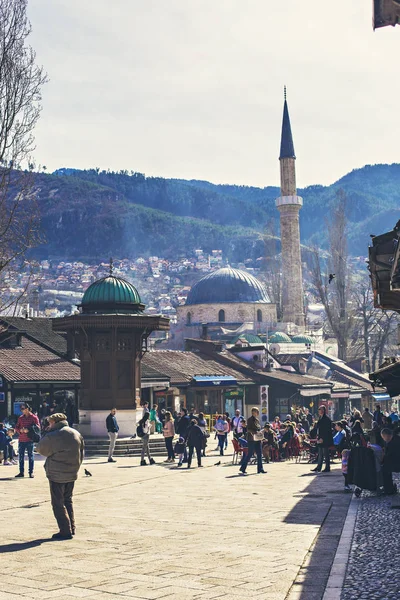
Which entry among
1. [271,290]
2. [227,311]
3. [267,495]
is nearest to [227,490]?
[267,495]

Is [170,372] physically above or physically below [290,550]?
above

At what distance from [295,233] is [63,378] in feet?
159

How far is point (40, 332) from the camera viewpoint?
3444 cm

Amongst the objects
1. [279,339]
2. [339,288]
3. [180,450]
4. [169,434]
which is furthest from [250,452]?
[279,339]

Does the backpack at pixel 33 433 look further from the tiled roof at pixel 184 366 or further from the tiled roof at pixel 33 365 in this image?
the tiled roof at pixel 184 366

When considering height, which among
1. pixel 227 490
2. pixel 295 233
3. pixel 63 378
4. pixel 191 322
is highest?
pixel 295 233

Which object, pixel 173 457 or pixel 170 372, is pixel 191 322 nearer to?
pixel 170 372

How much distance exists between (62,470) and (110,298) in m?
15.1

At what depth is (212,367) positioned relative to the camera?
1645 inches

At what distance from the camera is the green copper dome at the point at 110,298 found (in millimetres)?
23734

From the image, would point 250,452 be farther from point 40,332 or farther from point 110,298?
point 40,332

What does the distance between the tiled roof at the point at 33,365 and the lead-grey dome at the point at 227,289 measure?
44.1 m

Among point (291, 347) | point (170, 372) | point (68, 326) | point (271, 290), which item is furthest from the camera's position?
point (271, 290)

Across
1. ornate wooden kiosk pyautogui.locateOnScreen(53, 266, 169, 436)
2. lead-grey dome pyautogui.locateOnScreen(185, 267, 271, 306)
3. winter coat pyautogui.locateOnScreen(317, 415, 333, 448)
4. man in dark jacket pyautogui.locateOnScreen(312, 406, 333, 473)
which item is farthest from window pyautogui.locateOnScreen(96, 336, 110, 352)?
lead-grey dome pyautogui.locateOnScreen(185, 267, 271, 306)
